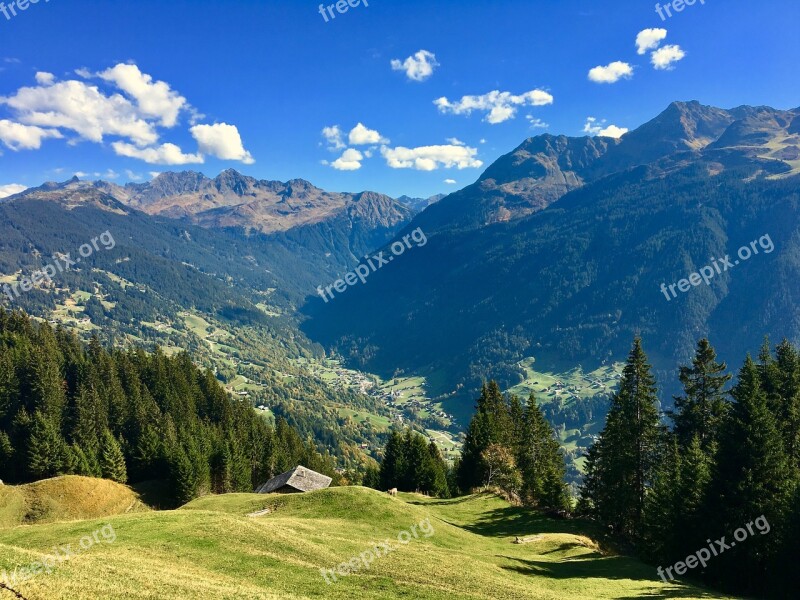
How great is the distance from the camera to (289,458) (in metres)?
120

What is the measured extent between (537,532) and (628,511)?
11.9 metres

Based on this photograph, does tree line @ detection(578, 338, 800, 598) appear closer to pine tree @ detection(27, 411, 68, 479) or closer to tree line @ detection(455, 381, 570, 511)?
tree line @ detection(455, 381, 570, 511)

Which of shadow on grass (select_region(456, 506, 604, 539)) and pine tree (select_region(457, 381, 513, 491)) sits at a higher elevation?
pine tree (select_region(457, 381, 513, 491))

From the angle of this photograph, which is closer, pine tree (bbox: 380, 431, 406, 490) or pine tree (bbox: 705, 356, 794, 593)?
pine tree (bbox: 705, 356, 794, 593)

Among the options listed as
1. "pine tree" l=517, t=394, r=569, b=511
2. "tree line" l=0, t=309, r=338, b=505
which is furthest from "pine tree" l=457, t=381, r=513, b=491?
"tree line" l=0, t=309, r=338, b=505

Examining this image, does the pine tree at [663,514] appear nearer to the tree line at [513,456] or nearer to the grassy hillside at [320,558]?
the grassy hillside at [320,558]

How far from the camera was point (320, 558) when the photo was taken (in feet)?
100

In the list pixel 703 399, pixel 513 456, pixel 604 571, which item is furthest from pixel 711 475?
pixel 513 456

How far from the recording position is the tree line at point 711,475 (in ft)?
127

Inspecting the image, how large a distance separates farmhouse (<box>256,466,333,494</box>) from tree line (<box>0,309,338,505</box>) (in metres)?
18.8

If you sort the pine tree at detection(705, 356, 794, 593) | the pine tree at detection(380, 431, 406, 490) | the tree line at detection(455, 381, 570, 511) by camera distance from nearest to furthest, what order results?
the pine tree at detection(705, 356, 794, 593), the tree line at detection(455, 381, 570, 511), the pine tree at detection(380, 431, 406, 490)

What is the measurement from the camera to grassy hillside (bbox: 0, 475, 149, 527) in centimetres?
6700

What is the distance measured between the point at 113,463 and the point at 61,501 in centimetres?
1612

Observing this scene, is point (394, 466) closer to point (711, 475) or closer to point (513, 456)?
point (513, 456)
